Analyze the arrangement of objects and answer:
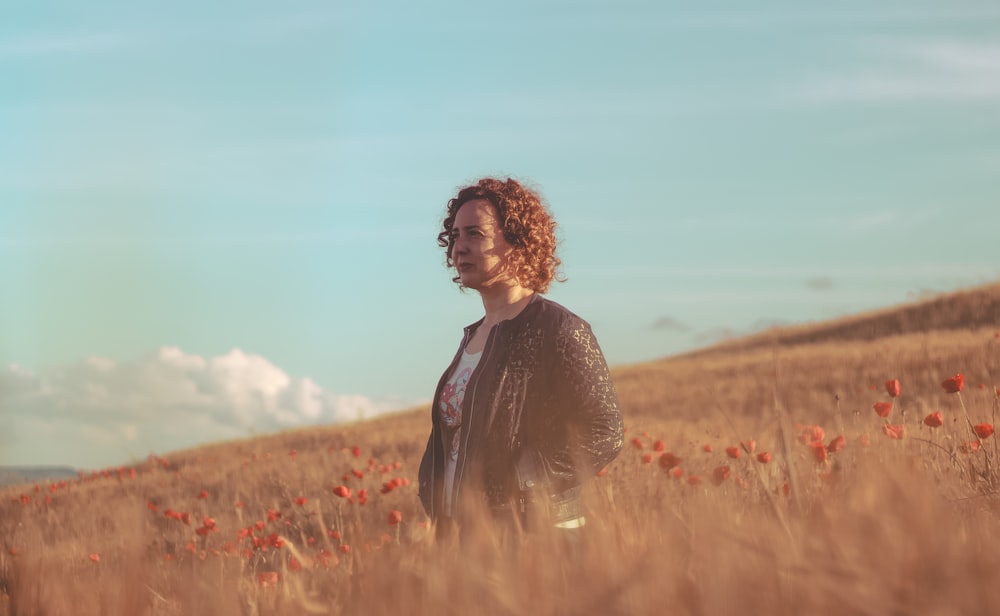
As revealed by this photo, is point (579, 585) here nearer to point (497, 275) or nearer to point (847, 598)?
point (847, 598)

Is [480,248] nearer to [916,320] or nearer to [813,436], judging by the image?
[813,436]

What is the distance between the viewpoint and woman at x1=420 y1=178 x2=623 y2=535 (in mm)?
3414

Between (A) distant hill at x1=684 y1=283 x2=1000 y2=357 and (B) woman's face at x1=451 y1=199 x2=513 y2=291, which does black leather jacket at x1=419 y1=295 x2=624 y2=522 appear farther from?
(A) distant hill at x1=684 y1=283 x2=1000 y2=357

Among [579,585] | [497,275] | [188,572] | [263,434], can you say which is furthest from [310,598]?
[263,434]

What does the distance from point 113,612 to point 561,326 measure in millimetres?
2137

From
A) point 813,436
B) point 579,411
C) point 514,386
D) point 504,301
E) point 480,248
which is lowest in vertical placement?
point 813,436

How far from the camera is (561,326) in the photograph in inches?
140

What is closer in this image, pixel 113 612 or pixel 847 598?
pixel 847 598

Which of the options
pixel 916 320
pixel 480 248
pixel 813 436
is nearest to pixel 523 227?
pixel 480 248

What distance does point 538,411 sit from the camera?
140 inches

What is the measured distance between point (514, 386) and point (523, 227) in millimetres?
715

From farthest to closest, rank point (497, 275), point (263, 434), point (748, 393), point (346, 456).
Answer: point (263, 434) → point (748, 393) → point (346, 456) → point (497, 275)

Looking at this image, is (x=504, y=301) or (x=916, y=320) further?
(x=916, y=320)

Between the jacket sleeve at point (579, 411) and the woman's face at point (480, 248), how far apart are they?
17.9 inches
